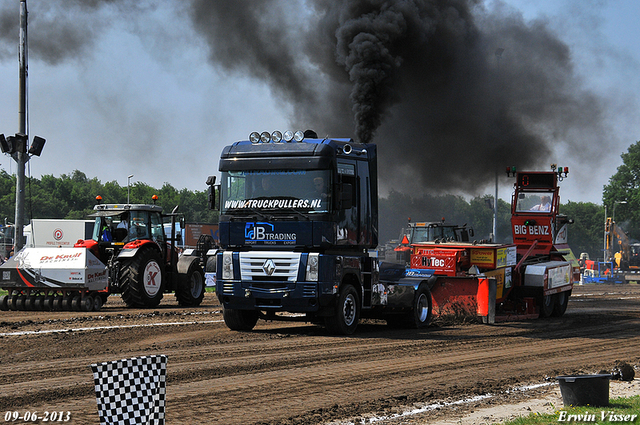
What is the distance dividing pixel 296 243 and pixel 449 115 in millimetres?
12685

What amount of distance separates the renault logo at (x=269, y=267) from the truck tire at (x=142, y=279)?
19.0ft

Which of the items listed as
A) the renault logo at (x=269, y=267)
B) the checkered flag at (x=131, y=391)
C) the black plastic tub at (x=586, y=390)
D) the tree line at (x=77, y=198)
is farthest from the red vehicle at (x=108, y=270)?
the tree line at (x=77, y=198)

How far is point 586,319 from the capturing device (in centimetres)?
1806

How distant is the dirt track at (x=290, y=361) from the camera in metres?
7.16

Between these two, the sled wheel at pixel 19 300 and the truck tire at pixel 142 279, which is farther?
the truck tire at pixel 142 279

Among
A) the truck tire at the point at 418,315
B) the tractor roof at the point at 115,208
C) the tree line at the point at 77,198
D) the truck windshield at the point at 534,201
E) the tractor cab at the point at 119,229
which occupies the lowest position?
the truck tire at the point at 418,315

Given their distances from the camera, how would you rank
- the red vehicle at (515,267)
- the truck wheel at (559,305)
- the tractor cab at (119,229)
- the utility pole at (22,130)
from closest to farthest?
the red vehicle at (515,267)
the tractor cab at (119,229)
the truck wheel at (559,305)
the utility pole at (22,130)

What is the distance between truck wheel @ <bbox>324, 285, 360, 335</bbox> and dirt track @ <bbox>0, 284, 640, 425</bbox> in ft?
0.71

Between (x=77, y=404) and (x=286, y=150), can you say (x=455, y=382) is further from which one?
(x=286, y=150)

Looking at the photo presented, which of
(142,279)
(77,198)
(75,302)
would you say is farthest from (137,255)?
(77,198)

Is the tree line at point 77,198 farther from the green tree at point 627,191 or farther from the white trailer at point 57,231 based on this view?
the white trailer at point 57,231

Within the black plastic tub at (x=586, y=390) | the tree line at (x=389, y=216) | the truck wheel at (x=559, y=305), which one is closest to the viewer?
the black plastic tub at (x=586, y=390)

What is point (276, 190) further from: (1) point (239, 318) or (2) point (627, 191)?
(2) point (627, 191)

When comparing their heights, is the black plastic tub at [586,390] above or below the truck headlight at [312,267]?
below
